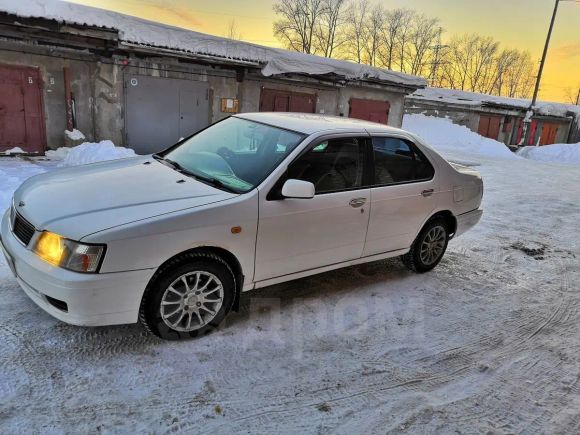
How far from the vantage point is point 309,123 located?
4223 millimetres

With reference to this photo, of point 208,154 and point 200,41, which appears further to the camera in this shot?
point 200,41

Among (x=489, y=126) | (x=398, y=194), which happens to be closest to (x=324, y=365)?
(x=398, y=194)

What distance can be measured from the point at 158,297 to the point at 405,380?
184 cm

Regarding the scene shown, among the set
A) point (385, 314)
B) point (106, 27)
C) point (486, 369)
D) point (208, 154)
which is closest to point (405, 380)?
point (486, 369)

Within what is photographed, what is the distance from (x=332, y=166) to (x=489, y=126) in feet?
95.3

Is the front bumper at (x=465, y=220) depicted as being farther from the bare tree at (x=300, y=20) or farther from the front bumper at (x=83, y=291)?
the bare tree at (x=300, y=20)

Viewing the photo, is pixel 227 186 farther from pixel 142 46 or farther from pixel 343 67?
pixel 343 67

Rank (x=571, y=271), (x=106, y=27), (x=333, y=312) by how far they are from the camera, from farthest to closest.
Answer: (x=106, y=27)
(x=571, y=271)
(x=333, y=312)

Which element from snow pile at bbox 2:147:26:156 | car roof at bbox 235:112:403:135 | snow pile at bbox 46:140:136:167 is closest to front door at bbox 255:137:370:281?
car roof at bbox 235:112:403:135

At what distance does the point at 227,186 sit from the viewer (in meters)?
3.48

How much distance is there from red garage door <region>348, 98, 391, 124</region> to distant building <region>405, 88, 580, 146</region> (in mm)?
11780

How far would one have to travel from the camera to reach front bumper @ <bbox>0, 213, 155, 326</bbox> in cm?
275

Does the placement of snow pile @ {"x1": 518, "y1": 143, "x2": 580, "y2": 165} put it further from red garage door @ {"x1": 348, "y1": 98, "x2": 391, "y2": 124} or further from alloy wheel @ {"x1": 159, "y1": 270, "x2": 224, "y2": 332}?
alloy wheel @ {"x1": 159, "y1": 270, "x2": 224, "y2": 332}

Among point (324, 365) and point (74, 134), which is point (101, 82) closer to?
point (74, 134)
